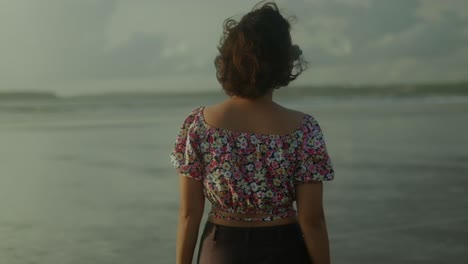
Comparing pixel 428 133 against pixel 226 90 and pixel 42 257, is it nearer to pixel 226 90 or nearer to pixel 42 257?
pixel 42 257

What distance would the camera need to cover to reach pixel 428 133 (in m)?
11.7

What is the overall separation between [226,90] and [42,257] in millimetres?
3043

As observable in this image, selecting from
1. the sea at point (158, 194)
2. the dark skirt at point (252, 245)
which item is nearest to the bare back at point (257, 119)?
the dark skirt at point (252, 245)

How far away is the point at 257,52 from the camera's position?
6.88ft

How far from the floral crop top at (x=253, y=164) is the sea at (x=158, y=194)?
2.53 m

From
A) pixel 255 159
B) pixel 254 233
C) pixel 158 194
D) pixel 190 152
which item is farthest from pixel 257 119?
pixel 158 194

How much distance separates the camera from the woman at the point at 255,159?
2105 mm

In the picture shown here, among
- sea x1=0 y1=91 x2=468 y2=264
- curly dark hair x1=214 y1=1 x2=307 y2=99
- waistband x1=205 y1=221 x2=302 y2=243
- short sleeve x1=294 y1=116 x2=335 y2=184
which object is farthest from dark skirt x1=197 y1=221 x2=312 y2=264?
sea x1=0 y1=91 x2=468 y2=264

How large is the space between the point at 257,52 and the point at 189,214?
54 centimetres

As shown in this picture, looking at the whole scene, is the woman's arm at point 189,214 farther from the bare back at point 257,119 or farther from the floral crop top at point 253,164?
the bare back at point 257,119

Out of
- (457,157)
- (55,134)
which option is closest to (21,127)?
(55,134)

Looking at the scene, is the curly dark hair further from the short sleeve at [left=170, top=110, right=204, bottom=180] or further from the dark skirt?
the dark skirt

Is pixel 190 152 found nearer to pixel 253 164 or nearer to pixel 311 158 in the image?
pixel 253 164

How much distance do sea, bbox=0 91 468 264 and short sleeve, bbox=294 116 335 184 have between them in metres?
2.52
